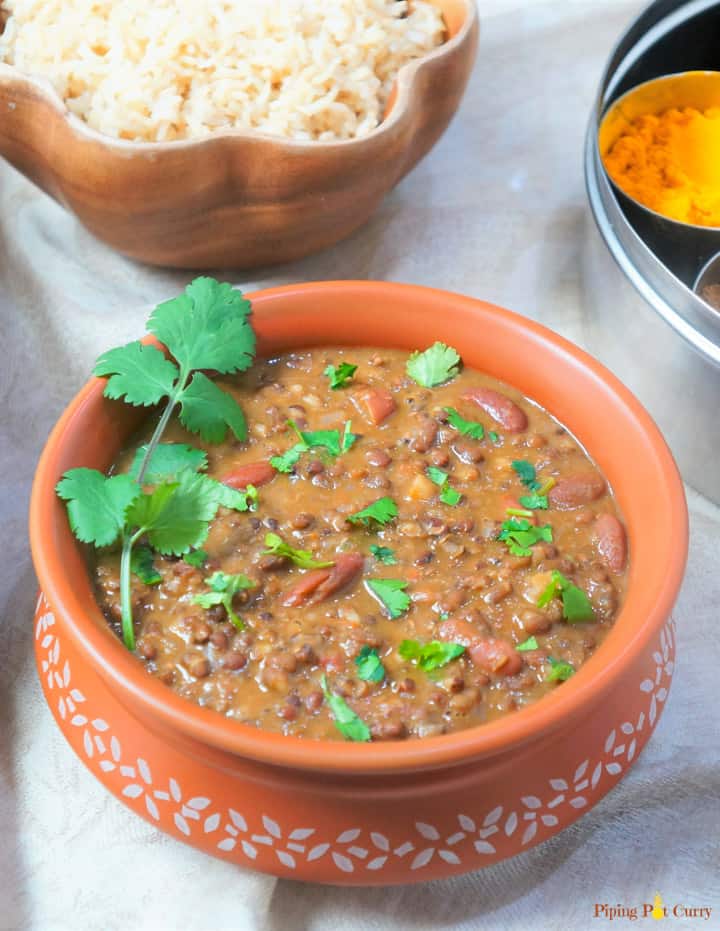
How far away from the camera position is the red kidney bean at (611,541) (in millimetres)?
1689

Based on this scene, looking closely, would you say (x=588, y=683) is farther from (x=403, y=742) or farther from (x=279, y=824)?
(x=279, y=824)

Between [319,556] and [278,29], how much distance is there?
125cm

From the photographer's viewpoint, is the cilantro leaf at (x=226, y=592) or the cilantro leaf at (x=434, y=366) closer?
the cilantro leaf at (x=226, y=592)

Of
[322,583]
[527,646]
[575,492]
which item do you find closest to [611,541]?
[575,492]

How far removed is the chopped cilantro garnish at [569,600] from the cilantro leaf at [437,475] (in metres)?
0.26

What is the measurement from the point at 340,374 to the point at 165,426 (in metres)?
0.31

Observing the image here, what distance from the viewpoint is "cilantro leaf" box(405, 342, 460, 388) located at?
6.33 feet

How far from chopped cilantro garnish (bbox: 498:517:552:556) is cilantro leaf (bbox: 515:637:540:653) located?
0.50ft

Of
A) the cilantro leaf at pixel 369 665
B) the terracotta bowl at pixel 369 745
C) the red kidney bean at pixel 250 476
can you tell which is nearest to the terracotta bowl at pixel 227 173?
the terracotta bowl at pixel 369 745

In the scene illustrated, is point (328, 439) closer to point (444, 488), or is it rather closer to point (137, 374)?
point (444, 488)

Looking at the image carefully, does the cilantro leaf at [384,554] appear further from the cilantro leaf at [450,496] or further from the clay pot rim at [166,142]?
the clay pot rim at [166,142]

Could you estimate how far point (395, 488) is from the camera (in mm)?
1764

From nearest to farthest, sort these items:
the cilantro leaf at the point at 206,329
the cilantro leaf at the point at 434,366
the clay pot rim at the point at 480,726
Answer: the clay pot rim at the point at 480,726
the cilantro leaf at the point at 206,329
the cilantro leaf at the point at 434,366

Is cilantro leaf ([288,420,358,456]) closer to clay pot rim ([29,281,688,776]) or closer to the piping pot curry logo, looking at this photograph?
clay pot rim ([29,281,688,776])
